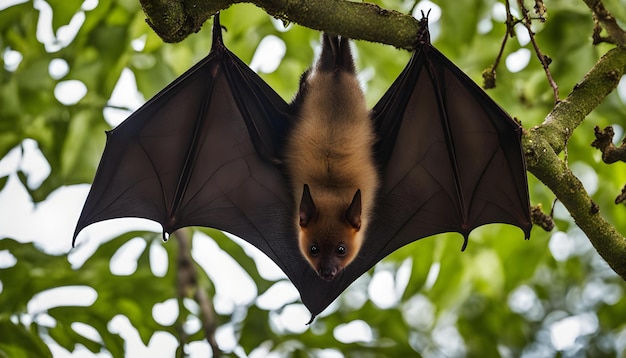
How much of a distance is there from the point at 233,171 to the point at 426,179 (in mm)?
1705

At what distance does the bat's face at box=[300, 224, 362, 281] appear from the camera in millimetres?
6305

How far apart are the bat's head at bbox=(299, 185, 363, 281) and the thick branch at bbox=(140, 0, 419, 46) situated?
7.72 ft

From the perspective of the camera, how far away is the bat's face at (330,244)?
630cm

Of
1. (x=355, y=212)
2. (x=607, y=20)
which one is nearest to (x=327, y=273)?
(x=355, y=212)

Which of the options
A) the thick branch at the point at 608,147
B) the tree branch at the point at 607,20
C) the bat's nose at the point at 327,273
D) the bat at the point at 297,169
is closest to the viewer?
the tree branch at the point at 607,20

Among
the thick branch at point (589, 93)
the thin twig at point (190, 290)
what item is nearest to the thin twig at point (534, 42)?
the thick branch at point (589, 93)

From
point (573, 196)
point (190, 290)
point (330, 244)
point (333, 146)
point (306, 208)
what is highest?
point (333, 146)

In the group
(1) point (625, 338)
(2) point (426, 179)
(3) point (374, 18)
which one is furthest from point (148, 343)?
(1) point (625, 338)

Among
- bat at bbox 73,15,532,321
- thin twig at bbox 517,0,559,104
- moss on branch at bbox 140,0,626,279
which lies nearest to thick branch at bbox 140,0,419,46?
moss on branch at bbox 140,0,626,279

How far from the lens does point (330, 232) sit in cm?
634

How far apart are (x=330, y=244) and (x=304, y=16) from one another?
2.82 m

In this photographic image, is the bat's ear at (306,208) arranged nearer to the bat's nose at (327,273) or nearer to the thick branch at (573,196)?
the bat's nose at (327,273)

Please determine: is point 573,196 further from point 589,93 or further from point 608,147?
point 589,93

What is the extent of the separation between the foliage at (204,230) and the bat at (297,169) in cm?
72
